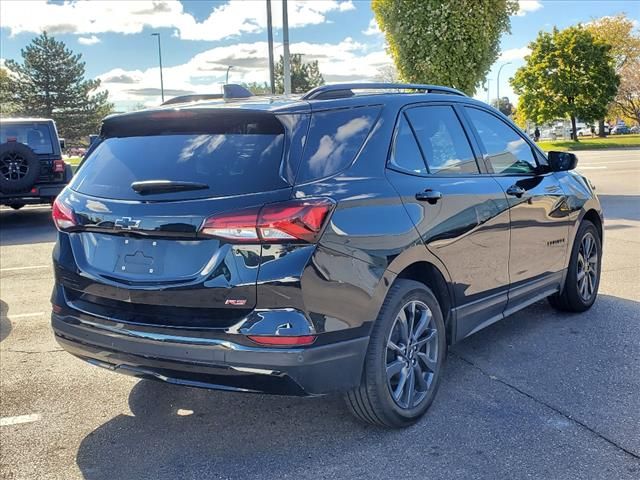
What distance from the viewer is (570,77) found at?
1817 inches

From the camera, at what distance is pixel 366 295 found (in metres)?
2.97

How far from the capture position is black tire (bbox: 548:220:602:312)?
5.14 meters

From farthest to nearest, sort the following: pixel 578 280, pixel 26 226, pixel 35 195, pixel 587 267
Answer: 1. pixel 26 226
2. pixel 35 195
3. pixel 587 267
4. pixel 578 280

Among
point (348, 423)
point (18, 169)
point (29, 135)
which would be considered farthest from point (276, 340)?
point (29, 135)

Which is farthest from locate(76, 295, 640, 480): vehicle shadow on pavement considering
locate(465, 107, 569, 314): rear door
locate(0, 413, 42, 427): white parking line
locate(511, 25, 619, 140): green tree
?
locate(511, 25, 619, 140): green tree

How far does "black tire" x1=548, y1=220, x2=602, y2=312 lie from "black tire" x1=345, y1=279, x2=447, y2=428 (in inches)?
79.8

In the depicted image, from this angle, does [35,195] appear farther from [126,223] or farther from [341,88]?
[341,88]

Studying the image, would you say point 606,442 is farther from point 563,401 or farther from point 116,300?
point 116,300

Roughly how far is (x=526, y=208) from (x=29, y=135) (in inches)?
441

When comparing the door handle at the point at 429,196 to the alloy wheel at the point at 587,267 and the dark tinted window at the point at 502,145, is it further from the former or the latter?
the alloy wheel at the point at 587,267

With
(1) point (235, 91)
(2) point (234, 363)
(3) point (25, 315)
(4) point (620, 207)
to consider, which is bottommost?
(4) point (620, 207)

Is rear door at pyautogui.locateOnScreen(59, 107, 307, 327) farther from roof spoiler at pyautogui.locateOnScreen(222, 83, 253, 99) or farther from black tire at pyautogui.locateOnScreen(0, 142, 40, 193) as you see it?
black tire at pyautogui.locateOnScreen(0, 142, 40, 193)

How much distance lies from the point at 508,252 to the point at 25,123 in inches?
448

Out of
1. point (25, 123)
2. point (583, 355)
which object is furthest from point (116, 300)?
point (25, 123)
